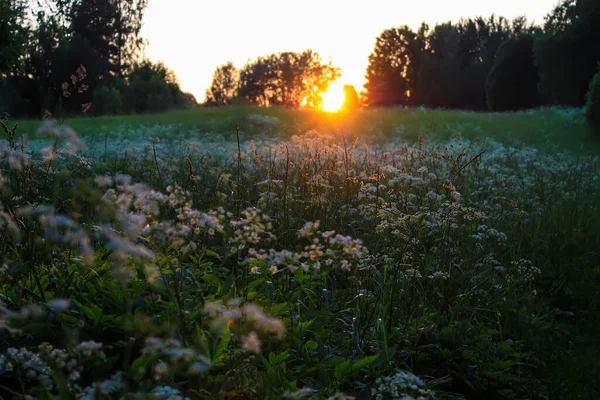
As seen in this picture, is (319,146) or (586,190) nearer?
(319,146)

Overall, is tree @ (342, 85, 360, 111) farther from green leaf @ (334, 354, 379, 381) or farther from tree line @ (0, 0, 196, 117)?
green leaf @ (334, 354, 379, 381)

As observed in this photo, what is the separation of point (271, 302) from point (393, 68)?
59.4 m

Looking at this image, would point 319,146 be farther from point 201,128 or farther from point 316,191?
point 201,128

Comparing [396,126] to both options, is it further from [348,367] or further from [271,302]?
[348,367]

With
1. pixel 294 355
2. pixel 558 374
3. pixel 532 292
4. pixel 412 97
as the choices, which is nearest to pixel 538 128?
pixel 532 292

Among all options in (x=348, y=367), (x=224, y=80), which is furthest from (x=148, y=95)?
(x=224, y=80)

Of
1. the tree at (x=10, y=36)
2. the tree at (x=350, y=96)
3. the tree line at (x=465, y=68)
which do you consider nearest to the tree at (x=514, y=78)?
the tree line at (x=465, y=68)

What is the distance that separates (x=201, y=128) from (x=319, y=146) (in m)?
11.1

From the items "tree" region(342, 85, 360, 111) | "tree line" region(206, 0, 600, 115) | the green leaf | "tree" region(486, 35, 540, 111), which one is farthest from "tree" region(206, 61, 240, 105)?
the green leaf

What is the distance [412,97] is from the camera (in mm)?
54938

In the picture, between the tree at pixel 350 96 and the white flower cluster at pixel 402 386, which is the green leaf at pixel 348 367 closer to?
the white flower cluster at pixel 402 386

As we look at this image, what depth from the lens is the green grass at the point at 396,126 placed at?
14.6 m

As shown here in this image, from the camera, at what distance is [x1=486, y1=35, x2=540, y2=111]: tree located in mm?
30922

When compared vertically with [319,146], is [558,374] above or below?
below
